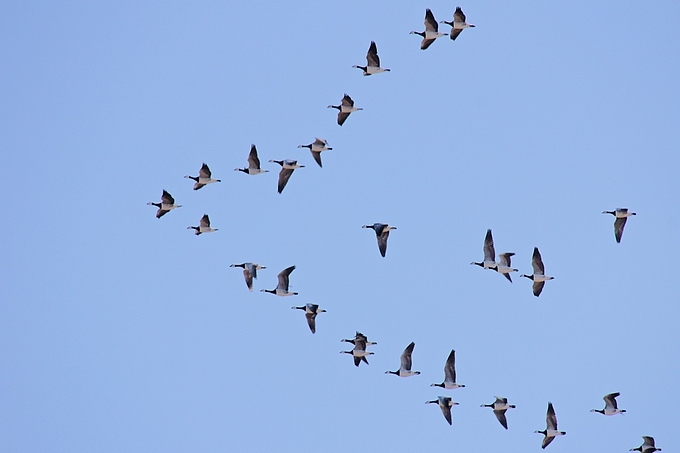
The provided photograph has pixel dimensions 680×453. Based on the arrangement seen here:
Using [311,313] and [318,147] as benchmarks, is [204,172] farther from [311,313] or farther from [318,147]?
[311,313]

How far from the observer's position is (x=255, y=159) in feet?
126

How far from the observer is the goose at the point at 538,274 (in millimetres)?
38625

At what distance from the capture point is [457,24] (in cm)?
3812

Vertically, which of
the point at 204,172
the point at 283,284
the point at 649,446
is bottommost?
the point at 649,446

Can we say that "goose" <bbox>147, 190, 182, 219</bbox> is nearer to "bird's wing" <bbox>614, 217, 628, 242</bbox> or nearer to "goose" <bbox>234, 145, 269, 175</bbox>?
"goose" <bbox>234, 145, 269, 175</bbox>

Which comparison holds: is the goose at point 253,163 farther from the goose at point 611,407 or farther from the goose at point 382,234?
the goose at point 611,407

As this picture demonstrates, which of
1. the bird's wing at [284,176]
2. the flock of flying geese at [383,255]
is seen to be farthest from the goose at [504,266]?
the bird's wing at [284,176]

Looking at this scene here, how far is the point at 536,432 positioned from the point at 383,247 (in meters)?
6.98

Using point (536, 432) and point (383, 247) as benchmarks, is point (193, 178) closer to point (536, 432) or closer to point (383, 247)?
→ point (383, 247)

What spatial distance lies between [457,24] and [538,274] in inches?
302

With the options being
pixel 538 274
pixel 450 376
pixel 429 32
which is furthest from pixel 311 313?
pixel 429 32

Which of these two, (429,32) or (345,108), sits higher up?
(429,32)

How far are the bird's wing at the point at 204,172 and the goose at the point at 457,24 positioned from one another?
314 inches

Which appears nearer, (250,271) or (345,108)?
(345,108)
